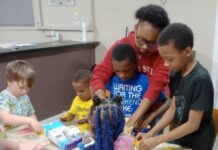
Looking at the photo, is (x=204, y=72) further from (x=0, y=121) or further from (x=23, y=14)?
(x=23, y=14)

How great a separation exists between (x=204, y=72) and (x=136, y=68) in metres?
0.48

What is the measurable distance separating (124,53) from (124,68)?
0.26 ft

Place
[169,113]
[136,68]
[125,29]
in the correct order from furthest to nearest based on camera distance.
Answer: [125,29] → [136,68] → [169,113]

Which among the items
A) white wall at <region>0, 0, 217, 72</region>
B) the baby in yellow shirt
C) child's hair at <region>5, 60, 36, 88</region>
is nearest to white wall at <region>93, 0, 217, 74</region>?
white wall at <region>0, 0, 217, 72</region>

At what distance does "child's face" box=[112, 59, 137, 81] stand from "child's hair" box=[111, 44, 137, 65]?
0.02 m

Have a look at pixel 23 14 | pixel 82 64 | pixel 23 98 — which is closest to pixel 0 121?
pixel 23 98

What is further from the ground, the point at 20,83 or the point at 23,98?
the point at 20,83

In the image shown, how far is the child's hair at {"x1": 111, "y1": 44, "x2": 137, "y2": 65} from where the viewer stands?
1327 millimetres

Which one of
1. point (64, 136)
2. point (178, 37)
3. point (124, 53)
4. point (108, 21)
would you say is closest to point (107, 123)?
point (64, 136)

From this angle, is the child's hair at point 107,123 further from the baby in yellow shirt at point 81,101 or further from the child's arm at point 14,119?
the baby in yellow shirt at point 81,101

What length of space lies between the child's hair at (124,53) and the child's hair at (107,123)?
1.62 ft

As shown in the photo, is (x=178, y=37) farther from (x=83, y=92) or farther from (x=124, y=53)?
(x=83, y=92)

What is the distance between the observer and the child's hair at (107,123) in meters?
A: 0.83

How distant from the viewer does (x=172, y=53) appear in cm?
100
